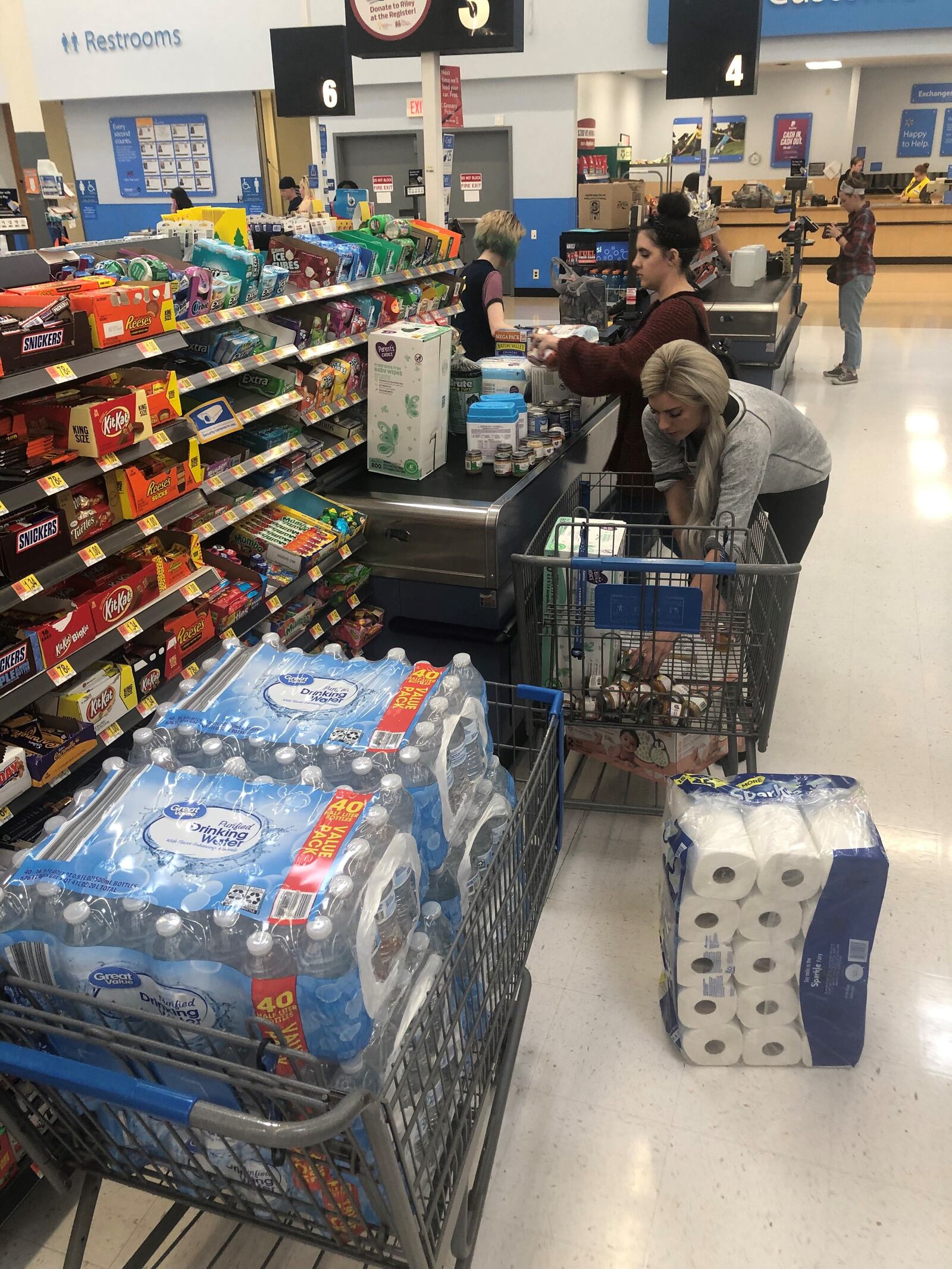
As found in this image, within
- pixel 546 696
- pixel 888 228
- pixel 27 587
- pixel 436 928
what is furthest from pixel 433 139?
pixel 888 228

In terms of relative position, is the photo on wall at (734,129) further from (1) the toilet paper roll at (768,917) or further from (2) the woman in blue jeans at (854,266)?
(1) the toilet paper roll at (768,917)

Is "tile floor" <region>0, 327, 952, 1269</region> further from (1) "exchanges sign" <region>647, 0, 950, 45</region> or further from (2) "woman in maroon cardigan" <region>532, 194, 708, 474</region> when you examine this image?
(1) "exchanges sign" <region>647, 0, 950, 45</region>

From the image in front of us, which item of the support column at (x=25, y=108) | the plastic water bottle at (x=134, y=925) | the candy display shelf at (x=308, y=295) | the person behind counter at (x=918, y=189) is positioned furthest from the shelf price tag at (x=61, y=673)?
the person behind counter at (x=918, y=189)

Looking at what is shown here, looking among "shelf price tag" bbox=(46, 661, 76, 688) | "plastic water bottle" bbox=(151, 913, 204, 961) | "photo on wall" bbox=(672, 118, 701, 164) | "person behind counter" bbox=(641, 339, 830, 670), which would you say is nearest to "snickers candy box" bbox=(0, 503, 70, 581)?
"shelf price tag" bbox=(46, 661, 76, 688)

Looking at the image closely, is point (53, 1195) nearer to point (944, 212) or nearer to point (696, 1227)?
point (696, 1227)

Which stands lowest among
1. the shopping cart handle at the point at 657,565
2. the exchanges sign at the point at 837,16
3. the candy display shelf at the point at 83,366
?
the shopping cart handle at the point at 657,565

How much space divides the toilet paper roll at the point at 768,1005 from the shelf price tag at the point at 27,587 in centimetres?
180

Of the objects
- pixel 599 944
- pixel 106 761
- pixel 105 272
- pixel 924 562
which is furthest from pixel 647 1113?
pixel 924 562

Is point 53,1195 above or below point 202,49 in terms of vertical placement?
below

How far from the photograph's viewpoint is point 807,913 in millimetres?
2150

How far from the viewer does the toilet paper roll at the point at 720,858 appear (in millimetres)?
2121

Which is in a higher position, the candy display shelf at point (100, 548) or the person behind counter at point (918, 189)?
the person behind counter at point (918, 189)

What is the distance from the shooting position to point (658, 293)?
12.4 ft

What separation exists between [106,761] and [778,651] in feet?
5.83
